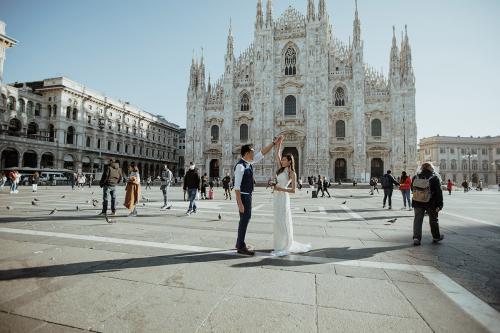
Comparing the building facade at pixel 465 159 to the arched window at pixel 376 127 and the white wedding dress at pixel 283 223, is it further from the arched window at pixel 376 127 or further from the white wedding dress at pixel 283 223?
the white wedding dress at pixel 283 223

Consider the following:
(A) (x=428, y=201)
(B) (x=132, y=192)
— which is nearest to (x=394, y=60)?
(A) (x=428, y=201)

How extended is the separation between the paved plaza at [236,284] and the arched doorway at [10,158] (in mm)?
37537

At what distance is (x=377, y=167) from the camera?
3184 centimetres

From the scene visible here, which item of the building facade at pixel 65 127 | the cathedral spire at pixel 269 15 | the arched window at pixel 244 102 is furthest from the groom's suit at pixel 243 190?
the building facade at pixel 65 127

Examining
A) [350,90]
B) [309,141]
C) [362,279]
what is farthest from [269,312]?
[350,90]

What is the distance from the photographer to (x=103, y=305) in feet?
7.84

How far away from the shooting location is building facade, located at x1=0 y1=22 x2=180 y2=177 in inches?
1300

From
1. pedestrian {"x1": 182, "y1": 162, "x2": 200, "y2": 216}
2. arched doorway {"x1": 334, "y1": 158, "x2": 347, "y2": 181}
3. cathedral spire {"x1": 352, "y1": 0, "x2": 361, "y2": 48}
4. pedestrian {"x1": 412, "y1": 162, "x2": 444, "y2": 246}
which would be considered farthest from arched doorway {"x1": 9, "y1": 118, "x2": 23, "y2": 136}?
cathedral spire {"x1": 352, "y1": 0, "x2": 361, "y2": 48}

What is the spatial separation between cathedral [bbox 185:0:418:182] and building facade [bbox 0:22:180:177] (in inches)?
661

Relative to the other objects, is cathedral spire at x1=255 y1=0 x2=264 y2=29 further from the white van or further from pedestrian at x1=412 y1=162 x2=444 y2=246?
pedestrian at x1=412 y1=162 x2=444 y2=246

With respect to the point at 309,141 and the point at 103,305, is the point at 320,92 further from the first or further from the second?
the point at 103,305

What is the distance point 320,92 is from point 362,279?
3211cm

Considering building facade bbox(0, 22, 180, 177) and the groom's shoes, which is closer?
the groom's shoes

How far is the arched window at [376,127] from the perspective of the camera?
104 feet
